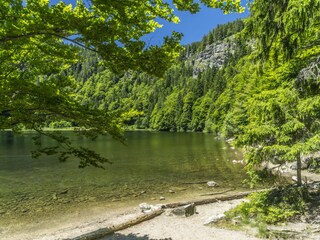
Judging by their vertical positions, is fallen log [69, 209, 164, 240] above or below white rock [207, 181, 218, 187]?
below

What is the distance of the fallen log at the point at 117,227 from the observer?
12273 mm

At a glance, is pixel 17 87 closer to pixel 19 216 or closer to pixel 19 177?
pixel 19 216

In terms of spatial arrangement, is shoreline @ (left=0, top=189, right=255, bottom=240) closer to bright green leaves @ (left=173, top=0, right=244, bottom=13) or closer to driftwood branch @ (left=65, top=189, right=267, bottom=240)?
driftwood branch @ (left=65, top=189, right=267, bottom=240)

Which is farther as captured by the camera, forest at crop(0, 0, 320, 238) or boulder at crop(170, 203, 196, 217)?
boulder at crop(170, 203, 196, 217)

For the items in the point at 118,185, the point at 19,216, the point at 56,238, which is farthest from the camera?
the point at 118,185

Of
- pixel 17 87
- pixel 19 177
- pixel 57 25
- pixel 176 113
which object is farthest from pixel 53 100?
pixel 176 113

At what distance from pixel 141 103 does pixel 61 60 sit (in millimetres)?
179948

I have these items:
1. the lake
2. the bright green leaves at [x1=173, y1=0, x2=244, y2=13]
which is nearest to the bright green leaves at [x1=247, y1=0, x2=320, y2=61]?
the bright green leaves at [x1=173, y1=0, x2=244, y2=13]

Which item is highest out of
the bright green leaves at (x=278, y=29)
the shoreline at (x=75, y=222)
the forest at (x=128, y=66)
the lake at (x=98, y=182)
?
the bright green leaves at (x=278, y=29)

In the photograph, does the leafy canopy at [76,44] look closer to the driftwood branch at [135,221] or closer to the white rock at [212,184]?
the driftwood branch at [135,221]

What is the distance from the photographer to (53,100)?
20.0ft

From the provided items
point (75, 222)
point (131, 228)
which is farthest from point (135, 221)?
point (75, 222)

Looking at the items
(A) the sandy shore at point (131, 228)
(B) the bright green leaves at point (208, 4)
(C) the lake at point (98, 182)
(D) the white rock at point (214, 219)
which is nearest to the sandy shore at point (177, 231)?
(A) the sandy shore at point (131, 228)

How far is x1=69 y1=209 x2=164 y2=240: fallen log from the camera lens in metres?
12.3
